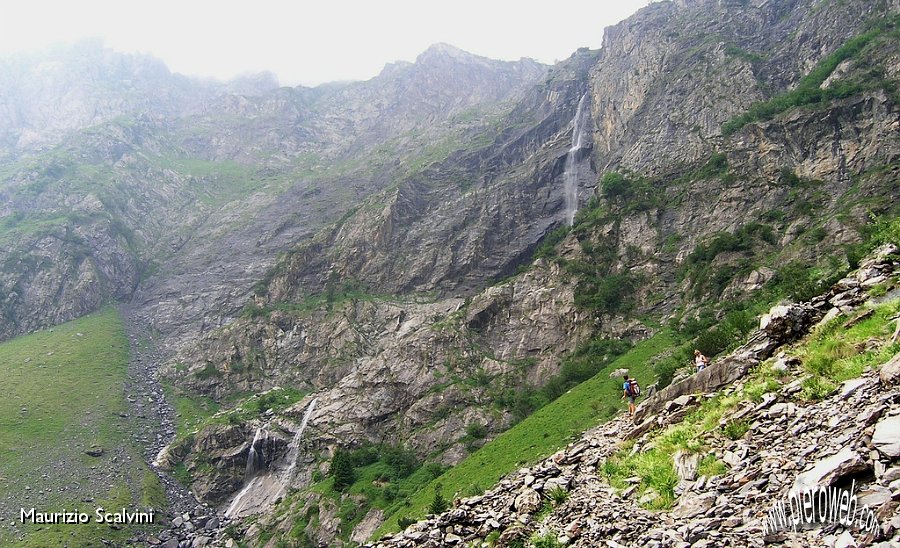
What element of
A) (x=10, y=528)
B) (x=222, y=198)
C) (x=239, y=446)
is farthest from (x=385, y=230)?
(x=222, y=198)

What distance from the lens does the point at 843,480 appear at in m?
8.32

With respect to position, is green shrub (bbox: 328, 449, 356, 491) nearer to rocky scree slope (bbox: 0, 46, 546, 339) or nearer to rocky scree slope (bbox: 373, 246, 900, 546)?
rocky scree slope (bbox: 373, 246, 900, 546)

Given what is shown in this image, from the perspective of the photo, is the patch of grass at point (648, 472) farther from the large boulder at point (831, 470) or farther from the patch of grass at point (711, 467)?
the large boulder at point (831, 470)

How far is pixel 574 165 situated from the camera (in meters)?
106

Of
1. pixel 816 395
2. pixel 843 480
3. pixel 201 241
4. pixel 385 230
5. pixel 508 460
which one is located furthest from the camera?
pixel 201 241

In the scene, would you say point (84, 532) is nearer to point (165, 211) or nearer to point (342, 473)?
point (342, 473)

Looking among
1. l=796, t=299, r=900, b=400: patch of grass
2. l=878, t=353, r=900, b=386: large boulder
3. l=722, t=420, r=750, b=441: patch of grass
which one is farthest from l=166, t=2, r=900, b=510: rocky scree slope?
l=878, t=353, r=900, b=386: large boulder

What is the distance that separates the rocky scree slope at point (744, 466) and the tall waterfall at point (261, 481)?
4706 cm

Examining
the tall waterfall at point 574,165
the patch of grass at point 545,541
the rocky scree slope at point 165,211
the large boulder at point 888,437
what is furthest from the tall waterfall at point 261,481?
the large boulder at point 888,437

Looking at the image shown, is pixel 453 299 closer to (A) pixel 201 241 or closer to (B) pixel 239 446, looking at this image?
(B) pixel 239 446

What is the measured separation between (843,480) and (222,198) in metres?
175

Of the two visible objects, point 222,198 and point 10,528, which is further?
point 222,198

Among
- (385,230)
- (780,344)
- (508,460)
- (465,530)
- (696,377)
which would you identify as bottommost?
(508,460)

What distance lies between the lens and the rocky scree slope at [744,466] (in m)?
8.53
